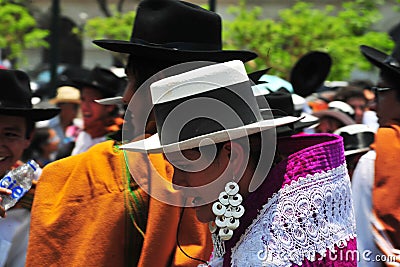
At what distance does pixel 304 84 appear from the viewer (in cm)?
642

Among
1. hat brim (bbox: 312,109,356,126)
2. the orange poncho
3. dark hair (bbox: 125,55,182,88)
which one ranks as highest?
dark hair (bbox: 125,55,182,88)

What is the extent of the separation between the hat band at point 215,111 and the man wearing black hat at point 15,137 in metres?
1.54

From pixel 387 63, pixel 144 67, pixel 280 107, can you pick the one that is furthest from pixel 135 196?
pixel 387 63

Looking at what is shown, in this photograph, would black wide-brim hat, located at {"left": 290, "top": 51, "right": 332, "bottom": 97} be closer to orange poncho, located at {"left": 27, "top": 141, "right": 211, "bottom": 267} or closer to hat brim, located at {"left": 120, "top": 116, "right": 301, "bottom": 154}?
orange poncho, located at {"left": 27, "top": 141, "right": 211, "bottom": 267}

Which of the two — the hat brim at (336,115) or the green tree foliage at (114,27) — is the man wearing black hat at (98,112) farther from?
the green tree foliage at (114,27)

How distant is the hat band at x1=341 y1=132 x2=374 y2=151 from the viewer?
16.8 ft

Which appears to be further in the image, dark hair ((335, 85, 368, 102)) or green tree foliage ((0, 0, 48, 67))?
green tree foliage ((0, 0, 48, 67))

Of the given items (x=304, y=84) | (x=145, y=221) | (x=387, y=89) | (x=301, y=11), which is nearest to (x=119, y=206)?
(x=145, y=221)

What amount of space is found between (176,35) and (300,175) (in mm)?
1111

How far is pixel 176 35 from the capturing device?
3.22 m

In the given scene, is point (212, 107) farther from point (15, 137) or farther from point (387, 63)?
point (387, 63)

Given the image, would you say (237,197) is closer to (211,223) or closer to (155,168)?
(211,223)

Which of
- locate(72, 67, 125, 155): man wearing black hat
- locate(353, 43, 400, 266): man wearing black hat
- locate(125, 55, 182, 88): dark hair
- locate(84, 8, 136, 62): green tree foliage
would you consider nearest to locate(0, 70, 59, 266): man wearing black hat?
locate(125, 55, 182, 88): dark hair

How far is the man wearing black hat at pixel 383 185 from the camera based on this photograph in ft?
12.7
